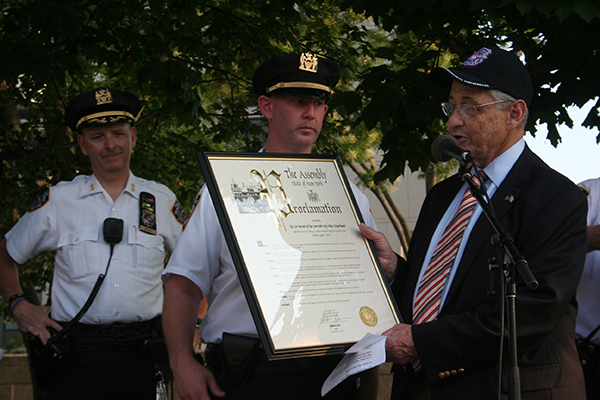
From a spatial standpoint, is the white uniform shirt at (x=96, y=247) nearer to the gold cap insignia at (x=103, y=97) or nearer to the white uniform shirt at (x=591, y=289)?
the gold cap insignia at (x=103, y=97)

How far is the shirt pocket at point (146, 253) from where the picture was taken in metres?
3.64

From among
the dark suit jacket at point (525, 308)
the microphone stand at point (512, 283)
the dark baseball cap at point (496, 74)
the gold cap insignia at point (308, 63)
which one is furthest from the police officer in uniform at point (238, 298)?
the microphone stand at point (512, 283)

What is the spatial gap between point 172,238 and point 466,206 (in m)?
1.97

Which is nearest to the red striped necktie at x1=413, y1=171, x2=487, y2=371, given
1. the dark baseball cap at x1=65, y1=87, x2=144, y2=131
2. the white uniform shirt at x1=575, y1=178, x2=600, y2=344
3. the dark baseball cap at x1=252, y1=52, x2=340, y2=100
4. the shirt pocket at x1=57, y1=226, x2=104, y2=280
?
the dark baseball cap at x1=252, y1=52, x2=340, y2=100

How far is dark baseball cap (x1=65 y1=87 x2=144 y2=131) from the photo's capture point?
12.4ft

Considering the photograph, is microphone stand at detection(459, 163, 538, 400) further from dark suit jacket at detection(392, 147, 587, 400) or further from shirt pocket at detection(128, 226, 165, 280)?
shirt pocket at detection(128, 226, 165, 280)

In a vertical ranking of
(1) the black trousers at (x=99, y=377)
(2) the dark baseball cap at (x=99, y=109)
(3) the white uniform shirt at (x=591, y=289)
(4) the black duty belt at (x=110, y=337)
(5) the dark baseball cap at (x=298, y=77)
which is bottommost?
(3) the white uniform shirt at (x=591, y=289)

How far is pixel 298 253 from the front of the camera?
2381 mm

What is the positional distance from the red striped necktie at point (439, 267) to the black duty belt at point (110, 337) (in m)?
1.71

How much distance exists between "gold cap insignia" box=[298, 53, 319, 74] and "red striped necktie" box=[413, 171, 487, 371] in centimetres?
95

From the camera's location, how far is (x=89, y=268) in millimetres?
3549

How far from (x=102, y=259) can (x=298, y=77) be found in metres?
1.61

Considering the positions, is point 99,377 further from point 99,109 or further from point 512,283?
point 512,283

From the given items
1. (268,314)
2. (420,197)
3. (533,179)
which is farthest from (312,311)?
(420,197)
